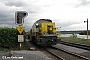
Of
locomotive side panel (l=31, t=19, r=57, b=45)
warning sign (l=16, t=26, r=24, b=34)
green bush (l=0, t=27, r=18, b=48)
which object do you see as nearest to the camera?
warning sign (l=16, t=26, r=24, b=34)

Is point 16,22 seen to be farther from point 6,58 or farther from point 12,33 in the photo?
point 6,58

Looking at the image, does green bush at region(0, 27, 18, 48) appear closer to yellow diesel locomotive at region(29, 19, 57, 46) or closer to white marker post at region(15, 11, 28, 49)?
white marker post at region(15, 11, 28, 49)

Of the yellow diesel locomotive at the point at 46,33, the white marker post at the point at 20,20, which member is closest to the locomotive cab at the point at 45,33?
the yellow diesel locomotive at the point at 46,33

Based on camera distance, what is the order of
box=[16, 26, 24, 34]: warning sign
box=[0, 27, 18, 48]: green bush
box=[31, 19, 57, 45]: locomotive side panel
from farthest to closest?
box=[31, 19, 57, 45]: locomotive side panel
box=[0, 27, 18, 48]: green bush
box=[16, 26, 24, 34]: warning sign

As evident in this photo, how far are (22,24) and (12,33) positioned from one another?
1443 mm

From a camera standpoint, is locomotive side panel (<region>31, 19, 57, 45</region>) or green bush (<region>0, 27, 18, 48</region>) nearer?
green bush (<region>0, 27, 18, 48</region>)

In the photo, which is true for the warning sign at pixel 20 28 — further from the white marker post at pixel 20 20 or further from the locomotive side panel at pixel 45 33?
the locomotive side panel at pixel 45 33

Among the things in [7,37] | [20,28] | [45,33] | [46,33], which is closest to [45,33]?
[45,33]

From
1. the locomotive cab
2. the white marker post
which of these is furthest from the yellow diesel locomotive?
the white marker post

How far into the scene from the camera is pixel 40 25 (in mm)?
23172

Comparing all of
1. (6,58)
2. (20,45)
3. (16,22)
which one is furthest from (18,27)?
(6,58)

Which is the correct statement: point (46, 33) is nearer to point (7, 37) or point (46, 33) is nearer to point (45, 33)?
point (45, 33)

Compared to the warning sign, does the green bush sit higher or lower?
lower

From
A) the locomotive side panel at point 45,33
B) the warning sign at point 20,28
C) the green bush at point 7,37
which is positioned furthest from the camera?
the locomotive side panel at point 45,33
